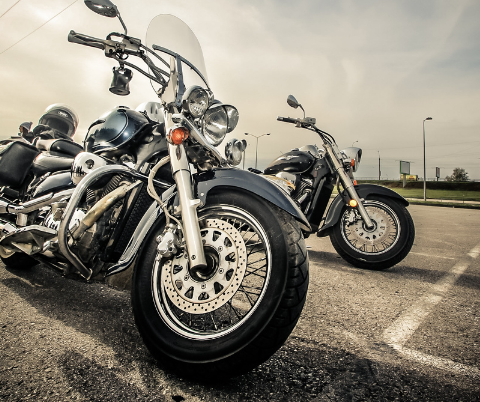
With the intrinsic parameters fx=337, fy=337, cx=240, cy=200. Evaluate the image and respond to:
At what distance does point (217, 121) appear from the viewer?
1978 millimetres

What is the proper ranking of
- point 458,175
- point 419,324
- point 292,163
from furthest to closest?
point 458,175 → point 292,163 → point 419,324

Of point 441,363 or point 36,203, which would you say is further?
point 36,203

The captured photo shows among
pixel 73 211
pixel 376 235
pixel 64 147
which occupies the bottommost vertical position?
pixel 376 235

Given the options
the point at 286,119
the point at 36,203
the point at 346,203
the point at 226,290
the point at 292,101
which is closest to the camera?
the point at 226,290

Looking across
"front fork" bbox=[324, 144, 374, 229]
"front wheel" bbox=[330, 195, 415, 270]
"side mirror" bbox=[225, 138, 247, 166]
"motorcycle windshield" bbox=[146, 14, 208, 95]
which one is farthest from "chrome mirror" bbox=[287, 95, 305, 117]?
"side mirror" bbox=[225, 138, 247, 166]

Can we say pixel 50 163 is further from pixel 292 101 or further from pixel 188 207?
pixel 292 101

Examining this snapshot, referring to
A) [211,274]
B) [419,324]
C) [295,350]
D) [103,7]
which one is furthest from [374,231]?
[103,7]

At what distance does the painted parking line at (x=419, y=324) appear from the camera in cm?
164

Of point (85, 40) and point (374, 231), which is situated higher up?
point (85, 40)

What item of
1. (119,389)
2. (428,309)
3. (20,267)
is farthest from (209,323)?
(20,267)

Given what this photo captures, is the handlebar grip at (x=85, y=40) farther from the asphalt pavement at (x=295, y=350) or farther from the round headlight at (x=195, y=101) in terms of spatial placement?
the asphalt pavement at (x=295, y=350)

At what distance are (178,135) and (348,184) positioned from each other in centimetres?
300

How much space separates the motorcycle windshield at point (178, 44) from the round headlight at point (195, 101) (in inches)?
13.5

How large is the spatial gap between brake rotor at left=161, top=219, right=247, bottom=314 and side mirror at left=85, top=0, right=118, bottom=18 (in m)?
1.20
